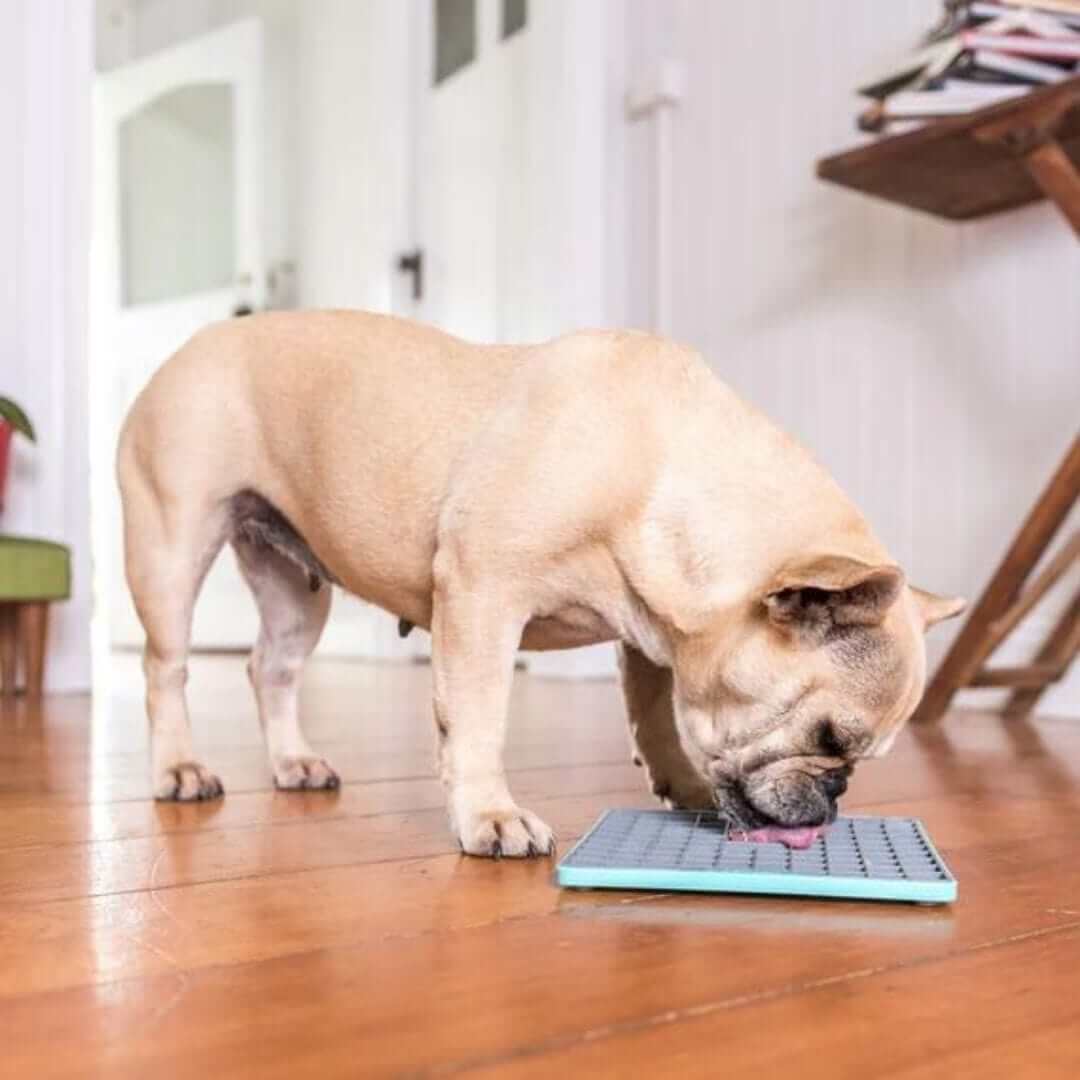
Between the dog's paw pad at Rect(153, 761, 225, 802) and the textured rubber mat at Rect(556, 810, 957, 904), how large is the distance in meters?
0.56

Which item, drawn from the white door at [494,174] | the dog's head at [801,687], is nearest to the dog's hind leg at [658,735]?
the dog's head at [801,687]

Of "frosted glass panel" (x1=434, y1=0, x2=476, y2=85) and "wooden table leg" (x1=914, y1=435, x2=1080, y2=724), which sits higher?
"frosted glass panel" (x1=434, y1=0, x2=476, y2=85)

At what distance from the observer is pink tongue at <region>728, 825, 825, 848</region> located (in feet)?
4.28

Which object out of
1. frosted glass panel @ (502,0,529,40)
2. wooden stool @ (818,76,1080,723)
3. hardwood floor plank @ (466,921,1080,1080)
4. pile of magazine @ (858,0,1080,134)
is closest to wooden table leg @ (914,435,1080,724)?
wooden stool @ (818,76,1080,723)

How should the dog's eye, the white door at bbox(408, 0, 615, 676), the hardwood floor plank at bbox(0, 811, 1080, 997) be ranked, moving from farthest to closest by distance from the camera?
the white door at bbox(408, 0, 615, 676)
the dog's eye
the hardwood floor plank at bbox(0, 811, 1080, 997)

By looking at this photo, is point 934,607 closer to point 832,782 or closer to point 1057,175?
point 832,782

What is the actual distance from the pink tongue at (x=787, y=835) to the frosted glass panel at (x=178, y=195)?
17.3ft

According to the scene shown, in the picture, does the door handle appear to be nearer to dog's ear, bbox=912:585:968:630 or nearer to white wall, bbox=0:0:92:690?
white wall, bbox=0:0:92:690

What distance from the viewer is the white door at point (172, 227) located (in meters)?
5.96

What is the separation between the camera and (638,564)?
53.5 inches

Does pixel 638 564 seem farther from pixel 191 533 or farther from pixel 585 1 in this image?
pixel 585 1

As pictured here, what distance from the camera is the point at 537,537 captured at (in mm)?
1383

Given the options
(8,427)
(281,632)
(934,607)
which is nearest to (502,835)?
(934,607)

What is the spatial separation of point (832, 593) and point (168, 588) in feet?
3.11
